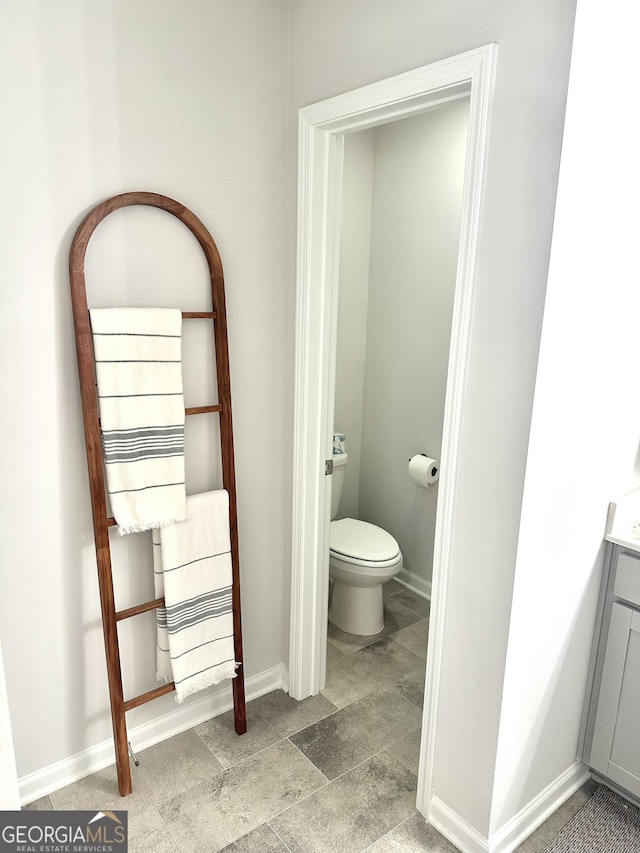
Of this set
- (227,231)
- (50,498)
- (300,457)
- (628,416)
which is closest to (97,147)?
(227,231)

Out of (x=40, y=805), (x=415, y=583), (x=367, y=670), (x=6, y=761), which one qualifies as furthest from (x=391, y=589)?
(x=6, y=761)

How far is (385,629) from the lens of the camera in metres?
2.92

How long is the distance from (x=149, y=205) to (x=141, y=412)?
60 centimetres

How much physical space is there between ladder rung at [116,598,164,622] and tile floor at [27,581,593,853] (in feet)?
1.79

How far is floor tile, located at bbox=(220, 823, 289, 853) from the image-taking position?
1747 mm

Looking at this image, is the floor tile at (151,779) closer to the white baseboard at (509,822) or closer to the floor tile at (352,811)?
the floor tile at (352,811)

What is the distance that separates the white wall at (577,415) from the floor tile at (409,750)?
15.7 inches

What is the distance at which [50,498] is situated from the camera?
5.87 ft

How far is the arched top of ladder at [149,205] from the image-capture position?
1656 millimetres

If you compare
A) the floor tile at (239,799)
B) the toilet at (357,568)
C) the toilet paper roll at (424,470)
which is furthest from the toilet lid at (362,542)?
the floor tile at (239,799)

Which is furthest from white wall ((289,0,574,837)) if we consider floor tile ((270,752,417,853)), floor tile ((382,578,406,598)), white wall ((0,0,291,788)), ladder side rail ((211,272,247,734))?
floor tile ((382,578,406,598))

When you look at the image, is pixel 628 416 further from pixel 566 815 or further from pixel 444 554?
pixel 566 815

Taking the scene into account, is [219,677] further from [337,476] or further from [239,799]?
[337,476]

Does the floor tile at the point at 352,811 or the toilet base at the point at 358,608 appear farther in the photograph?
the toilet base at the point at 358,608
